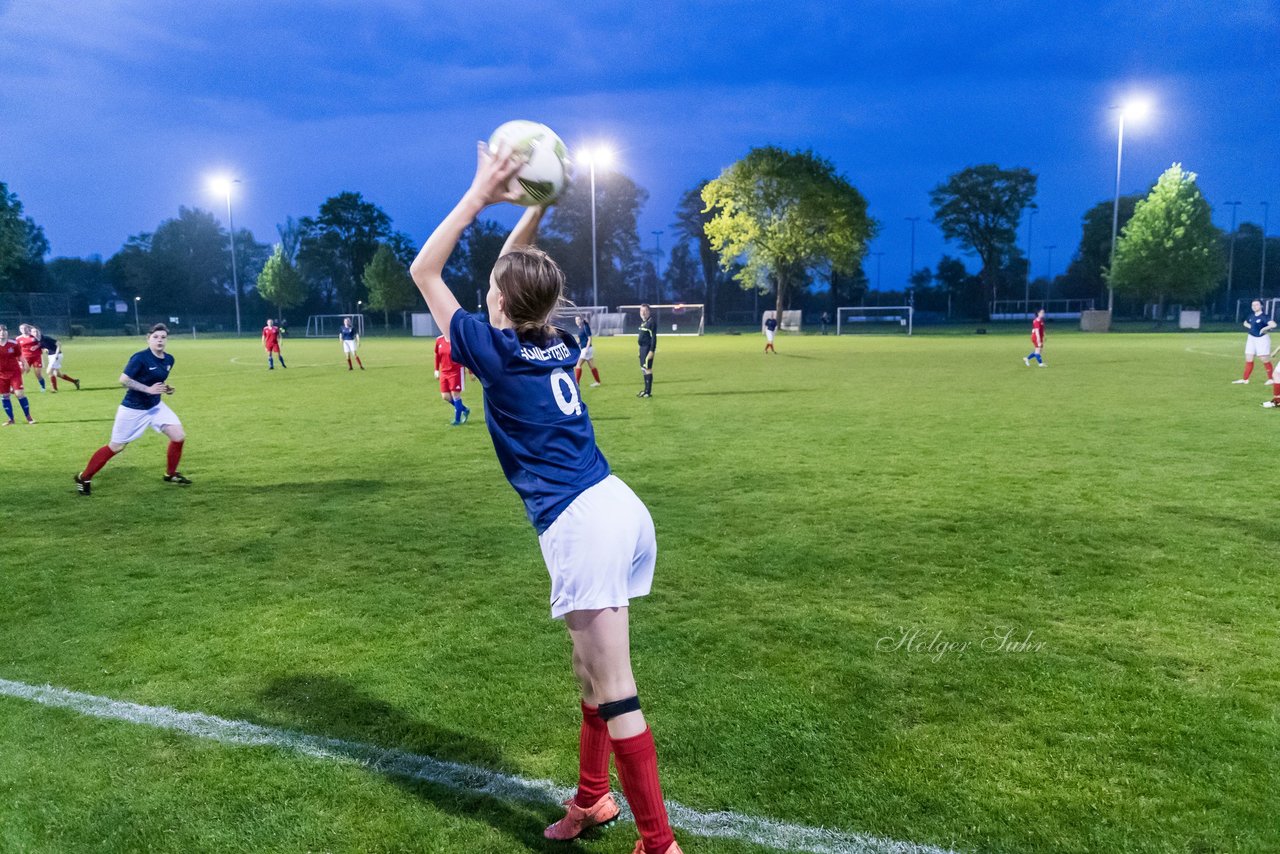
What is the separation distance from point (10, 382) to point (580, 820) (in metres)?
17.4

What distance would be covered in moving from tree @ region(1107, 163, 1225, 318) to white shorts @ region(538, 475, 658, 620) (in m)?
65.2

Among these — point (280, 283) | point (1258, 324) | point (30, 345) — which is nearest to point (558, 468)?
point (1258, 324)

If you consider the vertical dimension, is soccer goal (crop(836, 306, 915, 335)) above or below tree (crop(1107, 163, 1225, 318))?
below

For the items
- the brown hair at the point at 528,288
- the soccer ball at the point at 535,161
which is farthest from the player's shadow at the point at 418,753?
the soccer ball at the point at 535,161

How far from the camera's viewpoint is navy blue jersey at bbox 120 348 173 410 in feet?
29.9

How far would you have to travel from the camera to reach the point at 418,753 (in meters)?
3.85

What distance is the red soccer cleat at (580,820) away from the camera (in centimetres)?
325

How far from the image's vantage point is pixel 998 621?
5316mm

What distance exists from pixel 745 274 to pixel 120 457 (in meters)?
62.0

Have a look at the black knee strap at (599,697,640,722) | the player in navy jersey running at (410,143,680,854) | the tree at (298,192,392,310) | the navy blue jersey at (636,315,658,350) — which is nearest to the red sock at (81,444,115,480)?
the player in navy jersey running at (410,143,680,854)

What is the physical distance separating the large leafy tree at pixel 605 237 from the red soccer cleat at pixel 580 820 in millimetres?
97793

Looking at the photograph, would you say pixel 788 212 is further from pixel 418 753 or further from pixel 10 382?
pixel 418 753

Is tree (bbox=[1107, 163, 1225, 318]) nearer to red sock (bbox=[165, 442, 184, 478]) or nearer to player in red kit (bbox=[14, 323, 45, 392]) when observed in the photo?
player in red kit (bbox=[14, 323, 45, 392])

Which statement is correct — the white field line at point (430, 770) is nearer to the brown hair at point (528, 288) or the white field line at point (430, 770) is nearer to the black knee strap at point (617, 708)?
the black knee strap at point (617, 708)
